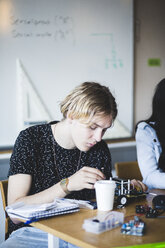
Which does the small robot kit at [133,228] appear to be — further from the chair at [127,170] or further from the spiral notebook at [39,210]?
the chair at [127,170]

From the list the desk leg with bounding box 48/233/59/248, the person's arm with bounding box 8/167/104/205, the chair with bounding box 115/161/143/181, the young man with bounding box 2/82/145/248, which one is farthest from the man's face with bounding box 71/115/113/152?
the chair with bounding box 115/161/143/181

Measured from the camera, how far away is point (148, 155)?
225 cm

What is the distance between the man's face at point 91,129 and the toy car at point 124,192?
22 cm

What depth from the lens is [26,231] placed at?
1.60m

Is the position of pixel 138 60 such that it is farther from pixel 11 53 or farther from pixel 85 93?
pixel 85 93

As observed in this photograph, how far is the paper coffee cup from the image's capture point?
1411 millimetres

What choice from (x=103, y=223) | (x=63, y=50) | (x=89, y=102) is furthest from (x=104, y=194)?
(x=63, y=50)

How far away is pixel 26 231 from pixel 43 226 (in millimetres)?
336

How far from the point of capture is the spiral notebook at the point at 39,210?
133 cm

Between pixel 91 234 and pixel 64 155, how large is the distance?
66cm

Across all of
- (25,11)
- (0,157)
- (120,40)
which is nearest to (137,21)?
(120,40)

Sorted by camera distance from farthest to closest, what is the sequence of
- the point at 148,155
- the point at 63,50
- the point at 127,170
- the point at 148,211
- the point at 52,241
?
the point at 63,50 < the point at 127,170 < the point at 148,155 < the point at 148,211 < the point at 52,241

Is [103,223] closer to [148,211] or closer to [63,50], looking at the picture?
[148,211]

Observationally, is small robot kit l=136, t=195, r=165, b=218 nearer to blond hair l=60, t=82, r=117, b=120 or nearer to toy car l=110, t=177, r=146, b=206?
toy car l=110, t=177, r=146, b=206
